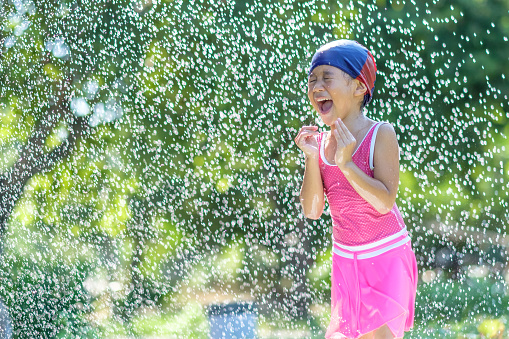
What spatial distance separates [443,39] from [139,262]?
157 inches

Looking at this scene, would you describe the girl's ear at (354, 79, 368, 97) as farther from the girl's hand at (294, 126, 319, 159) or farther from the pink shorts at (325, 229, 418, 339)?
the pink shorts at (325, 229, 418, 339)

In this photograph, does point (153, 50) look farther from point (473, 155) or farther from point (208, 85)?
point (473, 155)

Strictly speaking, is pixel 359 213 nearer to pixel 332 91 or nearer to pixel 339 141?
pixel 339 141

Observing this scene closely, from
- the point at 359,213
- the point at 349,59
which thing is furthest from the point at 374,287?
the point at 349,59

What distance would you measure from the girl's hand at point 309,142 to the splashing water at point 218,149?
381 centimetres

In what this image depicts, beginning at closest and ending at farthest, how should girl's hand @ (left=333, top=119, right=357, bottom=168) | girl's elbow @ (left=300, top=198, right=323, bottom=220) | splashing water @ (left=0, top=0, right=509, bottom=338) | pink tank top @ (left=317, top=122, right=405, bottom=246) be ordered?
1. girl's hand @ (left=333, top=119, right=357, bottom=168)
2. pink tank top @ (left=317, top=122, right=405, bottom=246)
3. girl's elbow @ (left=300, top=198, right=323, bottom=220)
4. splashing water @ (left=0, top=0, right=509, bottom=338)

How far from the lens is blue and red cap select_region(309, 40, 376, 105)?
6.92ft

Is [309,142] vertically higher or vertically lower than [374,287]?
higher

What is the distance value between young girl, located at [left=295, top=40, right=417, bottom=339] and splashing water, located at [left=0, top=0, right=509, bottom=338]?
375 cm

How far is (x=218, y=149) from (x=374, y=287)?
184 inches

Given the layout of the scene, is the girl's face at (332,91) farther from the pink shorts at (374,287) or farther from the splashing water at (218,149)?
the splashing water at (218,149)

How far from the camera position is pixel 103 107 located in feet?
22.0

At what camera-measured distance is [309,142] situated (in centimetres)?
215

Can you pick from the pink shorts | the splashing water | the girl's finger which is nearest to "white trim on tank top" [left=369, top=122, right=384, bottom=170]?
the girl's finger
